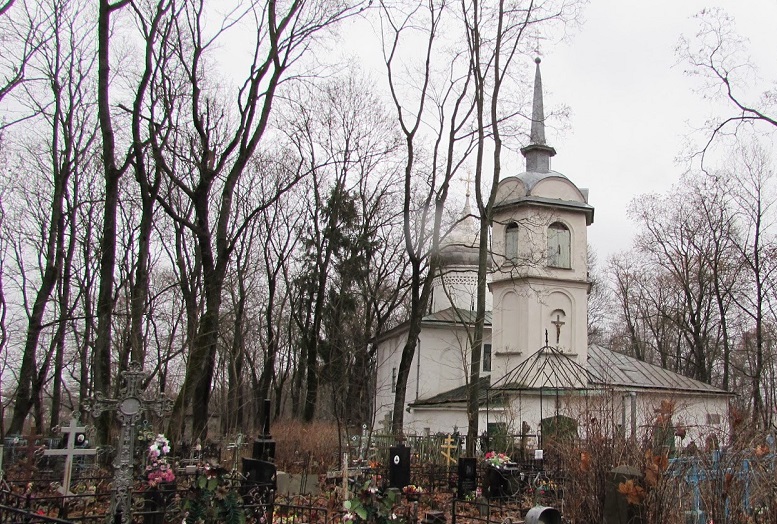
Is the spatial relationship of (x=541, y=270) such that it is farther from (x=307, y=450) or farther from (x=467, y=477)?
(x=467, y=477)

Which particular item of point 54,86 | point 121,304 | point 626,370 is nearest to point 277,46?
point 54,86

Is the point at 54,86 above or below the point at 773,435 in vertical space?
above

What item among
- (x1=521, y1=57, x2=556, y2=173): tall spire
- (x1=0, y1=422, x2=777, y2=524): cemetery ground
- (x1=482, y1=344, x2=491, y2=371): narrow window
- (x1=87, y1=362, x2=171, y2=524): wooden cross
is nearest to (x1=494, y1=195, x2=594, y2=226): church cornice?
(x1=521, y1=57, x2=556, y2=173): tall spire

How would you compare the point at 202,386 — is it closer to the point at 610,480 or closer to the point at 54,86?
the point at 54,86

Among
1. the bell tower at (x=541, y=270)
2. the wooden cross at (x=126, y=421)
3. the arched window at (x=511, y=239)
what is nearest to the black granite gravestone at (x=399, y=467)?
the wooden cross at (x=126, y=421)

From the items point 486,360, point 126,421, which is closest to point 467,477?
point 126,421

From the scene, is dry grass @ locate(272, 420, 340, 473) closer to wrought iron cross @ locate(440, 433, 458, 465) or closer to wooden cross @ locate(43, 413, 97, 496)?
wrought iron cross @ locate(440, 433, 458, 465)

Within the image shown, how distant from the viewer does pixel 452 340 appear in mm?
35344

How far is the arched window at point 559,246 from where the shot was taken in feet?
85.6

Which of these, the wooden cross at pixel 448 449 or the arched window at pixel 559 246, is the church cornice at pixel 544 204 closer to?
the arched window at pixel 559 246

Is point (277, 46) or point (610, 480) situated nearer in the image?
point (610, 480)

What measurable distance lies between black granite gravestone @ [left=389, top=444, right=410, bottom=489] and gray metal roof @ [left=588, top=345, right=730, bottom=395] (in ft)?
47.1

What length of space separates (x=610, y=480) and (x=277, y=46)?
495 inches

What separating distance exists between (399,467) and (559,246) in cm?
1447
